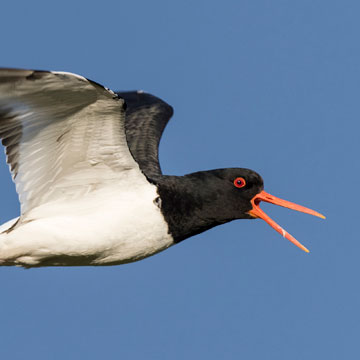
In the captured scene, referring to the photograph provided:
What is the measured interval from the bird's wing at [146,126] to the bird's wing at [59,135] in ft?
2.73

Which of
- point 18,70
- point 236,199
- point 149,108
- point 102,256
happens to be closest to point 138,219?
point 102,256

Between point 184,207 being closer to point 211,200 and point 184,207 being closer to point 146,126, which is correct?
point 211,200

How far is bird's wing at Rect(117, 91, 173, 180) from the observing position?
1064 cm

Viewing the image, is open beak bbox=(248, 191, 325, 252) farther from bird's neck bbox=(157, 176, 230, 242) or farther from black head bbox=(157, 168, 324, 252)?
bird's neck bbox=(157, 176, 230, 242)

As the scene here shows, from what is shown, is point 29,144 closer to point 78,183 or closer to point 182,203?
point 78,183

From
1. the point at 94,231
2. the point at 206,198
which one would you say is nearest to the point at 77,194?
the point at 94,231

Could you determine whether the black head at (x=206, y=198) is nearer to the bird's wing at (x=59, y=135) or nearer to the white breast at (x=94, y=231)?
the white breast at (x=94, y=231)

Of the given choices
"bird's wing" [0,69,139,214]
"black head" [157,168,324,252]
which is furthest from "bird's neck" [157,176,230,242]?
"bird's wing" [0,69,139,214]

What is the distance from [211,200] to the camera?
9508 mm

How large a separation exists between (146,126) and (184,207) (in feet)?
8.81

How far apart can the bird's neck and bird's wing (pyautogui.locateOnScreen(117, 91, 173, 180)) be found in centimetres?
33

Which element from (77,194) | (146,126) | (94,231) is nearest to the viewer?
(94,231)


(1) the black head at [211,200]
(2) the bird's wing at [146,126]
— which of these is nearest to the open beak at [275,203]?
(1) the black head at [211,200]

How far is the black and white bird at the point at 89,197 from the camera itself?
28.1 ft
